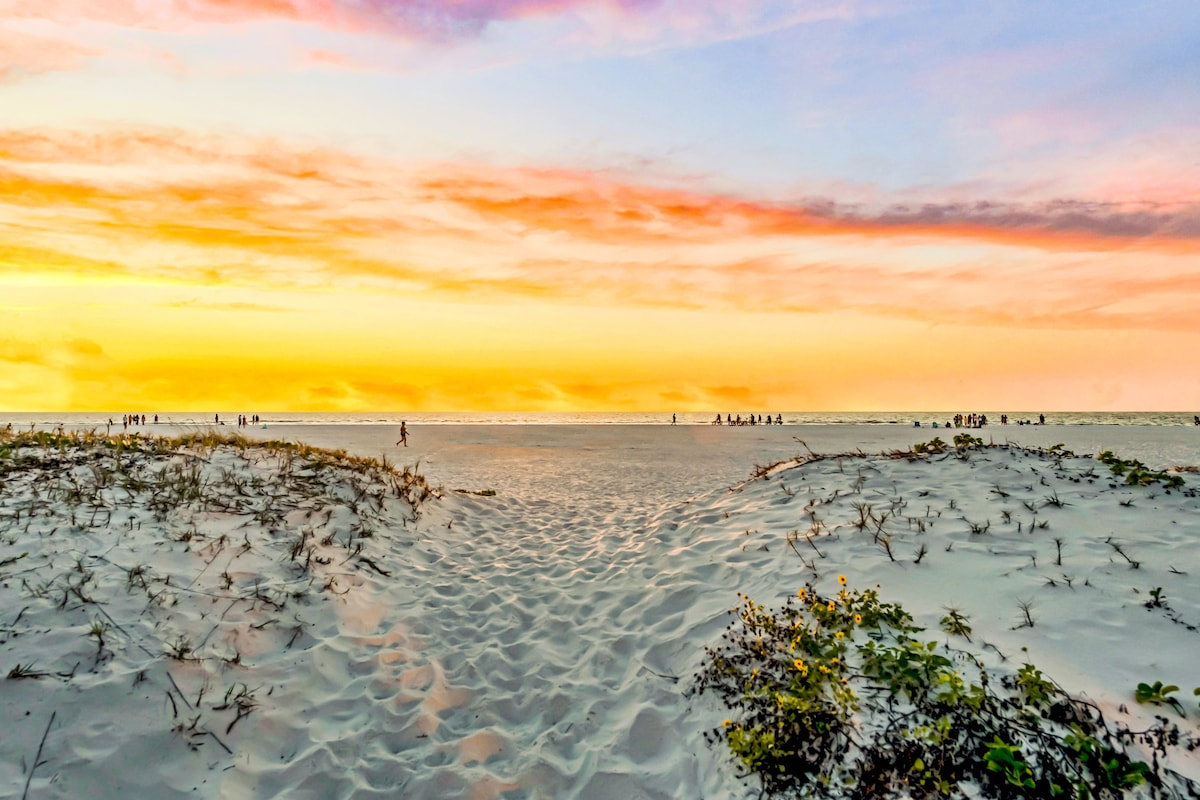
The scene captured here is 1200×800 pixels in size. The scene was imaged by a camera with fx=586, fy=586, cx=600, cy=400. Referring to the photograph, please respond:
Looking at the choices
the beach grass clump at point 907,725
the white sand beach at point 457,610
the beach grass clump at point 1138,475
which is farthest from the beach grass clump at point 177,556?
the beach grass clump at point 1138,475

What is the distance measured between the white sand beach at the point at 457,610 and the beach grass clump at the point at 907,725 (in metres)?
0.20

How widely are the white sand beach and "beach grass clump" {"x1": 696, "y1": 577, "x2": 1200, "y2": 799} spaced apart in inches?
7.9

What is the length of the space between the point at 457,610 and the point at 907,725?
16.7 ft

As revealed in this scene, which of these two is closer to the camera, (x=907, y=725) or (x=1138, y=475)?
(x=907, y=725)

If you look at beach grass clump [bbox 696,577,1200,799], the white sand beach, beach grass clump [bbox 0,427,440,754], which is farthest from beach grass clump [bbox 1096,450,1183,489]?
beach grass clump [bbox 0,427,440,754]

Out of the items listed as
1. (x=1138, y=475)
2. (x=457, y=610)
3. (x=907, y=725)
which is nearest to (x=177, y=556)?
(x=457, y=610)

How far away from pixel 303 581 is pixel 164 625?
162cm

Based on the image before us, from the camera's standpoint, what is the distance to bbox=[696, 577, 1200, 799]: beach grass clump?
3547 mm

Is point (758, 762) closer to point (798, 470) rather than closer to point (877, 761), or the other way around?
point (877, 761)

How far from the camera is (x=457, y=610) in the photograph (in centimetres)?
729

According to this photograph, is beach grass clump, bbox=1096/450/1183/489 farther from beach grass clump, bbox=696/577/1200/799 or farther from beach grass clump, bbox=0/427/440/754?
beach grass clump, bbox=0/427/440/754

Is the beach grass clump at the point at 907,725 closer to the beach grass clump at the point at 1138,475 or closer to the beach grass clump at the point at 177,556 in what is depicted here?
the beach grass clump at the point at 177,556

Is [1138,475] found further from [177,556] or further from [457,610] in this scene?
[177,556]

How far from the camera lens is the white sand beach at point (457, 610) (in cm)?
423
